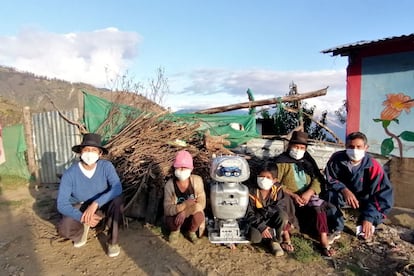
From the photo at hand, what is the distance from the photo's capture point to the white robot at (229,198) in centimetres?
379

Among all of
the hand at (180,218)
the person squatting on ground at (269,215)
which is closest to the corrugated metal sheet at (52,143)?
the hand at (180,218)

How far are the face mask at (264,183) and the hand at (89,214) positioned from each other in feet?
6.59

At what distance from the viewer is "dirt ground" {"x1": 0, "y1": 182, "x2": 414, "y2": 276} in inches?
139

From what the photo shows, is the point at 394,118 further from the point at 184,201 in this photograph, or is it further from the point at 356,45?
the point at 184,201

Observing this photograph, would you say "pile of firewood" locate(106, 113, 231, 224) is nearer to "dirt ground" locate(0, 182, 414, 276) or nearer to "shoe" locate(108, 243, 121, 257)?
"dirt ground" locate(0, 182, 414, 276)

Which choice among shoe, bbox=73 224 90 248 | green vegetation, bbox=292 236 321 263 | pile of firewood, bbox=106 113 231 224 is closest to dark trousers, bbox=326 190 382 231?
green vegetation, bbox=292 236 321 263

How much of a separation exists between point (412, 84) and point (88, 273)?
6.55 m

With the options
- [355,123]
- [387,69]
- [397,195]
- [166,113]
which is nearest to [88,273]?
[166,113]

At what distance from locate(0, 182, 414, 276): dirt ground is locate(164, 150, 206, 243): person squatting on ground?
0.25 m

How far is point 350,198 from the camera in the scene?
162 inches

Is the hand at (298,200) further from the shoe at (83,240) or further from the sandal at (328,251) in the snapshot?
the shoe at (83,240)

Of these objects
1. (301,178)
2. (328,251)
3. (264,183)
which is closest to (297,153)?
(301,178)

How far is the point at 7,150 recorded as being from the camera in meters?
8.20

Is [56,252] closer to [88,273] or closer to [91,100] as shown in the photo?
[88,273]
